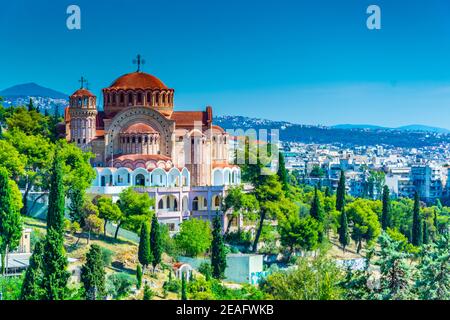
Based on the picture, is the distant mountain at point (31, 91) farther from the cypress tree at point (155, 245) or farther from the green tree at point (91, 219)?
the cypress tree at point (155, 245)

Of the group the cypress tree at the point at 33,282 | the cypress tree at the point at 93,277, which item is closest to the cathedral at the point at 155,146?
the cypress tree at the point at 93,277

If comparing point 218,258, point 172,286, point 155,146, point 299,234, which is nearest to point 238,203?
point 299,234

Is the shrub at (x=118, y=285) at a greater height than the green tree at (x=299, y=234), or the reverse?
the green tree at (x=299, y=234)
